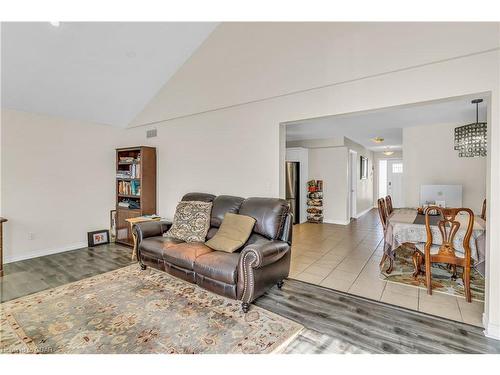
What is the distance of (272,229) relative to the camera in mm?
2877

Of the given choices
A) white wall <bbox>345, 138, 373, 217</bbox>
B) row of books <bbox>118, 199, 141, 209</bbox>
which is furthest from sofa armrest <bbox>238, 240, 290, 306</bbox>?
white wall <bbox>345, 138, 373, 217</bbox>

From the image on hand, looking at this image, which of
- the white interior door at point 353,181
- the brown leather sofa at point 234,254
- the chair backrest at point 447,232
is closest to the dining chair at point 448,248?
the chair backrest at point 447,232

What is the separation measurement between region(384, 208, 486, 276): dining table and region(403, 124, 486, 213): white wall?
1.76 m

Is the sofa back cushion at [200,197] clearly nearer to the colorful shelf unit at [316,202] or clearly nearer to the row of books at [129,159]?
the row of books at [129,159]

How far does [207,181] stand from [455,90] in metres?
3.14

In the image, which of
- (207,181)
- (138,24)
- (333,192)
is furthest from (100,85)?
(333,192)

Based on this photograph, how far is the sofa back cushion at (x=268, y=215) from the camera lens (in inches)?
114

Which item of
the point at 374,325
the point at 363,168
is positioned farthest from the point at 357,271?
the point at 363,168

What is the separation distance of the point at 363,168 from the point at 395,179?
2.49m

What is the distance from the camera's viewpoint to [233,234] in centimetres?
294

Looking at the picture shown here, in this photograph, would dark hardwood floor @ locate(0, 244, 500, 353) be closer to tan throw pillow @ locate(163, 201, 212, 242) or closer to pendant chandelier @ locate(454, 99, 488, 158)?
tan throw pillow @ locate(163, 201, 212, 242)

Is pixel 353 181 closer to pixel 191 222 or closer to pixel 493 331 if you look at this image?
pixel 191 222
